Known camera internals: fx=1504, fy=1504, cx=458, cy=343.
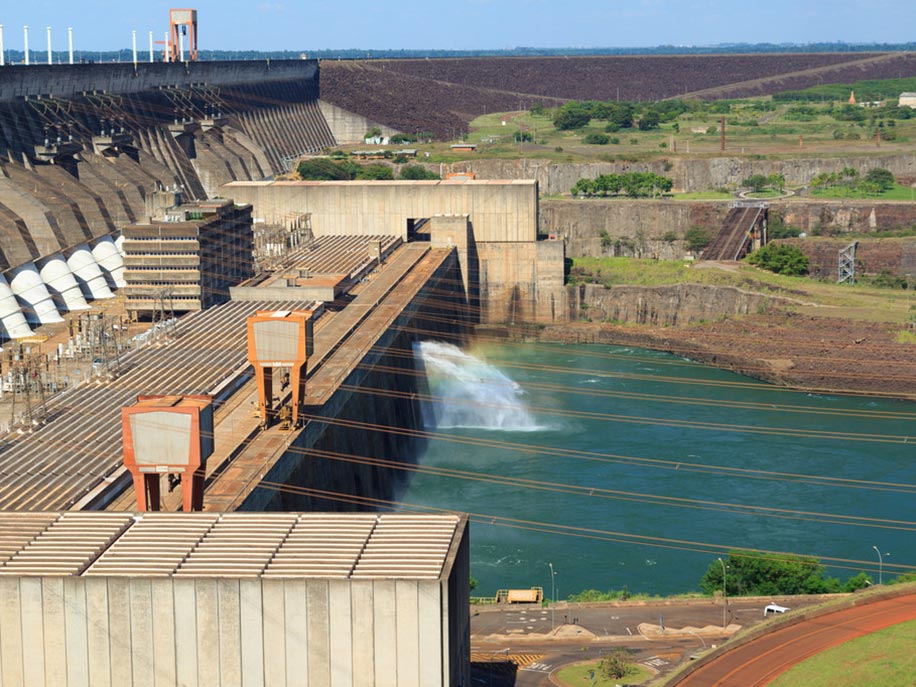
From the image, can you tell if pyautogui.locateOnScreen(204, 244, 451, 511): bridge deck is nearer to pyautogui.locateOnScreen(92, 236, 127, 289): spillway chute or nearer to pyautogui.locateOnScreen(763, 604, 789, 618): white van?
pyautogui.locateOnScreen(92, 236, 127, 289): spillway chute

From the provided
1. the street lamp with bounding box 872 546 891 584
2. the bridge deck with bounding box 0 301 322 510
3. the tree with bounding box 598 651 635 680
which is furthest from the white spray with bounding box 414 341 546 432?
the tree with bounding box 598 651 635 680

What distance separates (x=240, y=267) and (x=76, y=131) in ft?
80.0

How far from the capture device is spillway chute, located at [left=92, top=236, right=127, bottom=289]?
58375 mm

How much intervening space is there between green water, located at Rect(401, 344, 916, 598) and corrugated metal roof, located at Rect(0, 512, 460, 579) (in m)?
15.5

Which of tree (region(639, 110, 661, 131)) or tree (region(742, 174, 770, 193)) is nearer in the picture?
tree (region(742, 174, 770, 193))

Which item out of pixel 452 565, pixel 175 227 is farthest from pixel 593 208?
pixel 452 565

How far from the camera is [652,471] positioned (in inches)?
1972

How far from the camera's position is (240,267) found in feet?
191

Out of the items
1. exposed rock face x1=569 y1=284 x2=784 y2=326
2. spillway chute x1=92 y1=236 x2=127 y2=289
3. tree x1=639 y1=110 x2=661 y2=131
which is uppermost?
tree x1=639 y1=110 x2=661 y2=131

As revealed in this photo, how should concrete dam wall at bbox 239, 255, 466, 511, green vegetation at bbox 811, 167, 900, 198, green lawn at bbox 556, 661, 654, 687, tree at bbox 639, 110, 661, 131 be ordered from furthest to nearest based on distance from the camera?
tree at bbox 639, 110, 661, 131 < green vegetation at bbox 811, 167, 900, 198 < concrete dam wall at bbox 239, 255, 466, 511 < green lawn at bbox 556, 661, 654, 687

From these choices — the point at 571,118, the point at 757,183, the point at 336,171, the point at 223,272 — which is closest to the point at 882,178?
the point at 757,183

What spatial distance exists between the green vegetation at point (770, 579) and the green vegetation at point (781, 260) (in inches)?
1667

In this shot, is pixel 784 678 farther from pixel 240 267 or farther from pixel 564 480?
pixel 240 267

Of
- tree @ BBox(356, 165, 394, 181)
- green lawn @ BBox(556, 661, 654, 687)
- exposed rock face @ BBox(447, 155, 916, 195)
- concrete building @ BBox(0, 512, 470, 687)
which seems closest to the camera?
concrete building @ BBox(0, 512, 470, 687)
